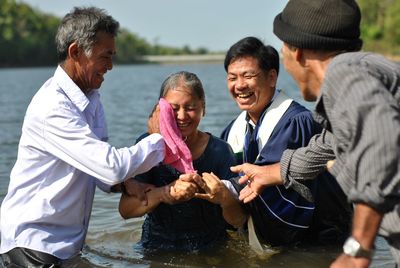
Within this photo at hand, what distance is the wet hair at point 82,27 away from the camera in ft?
13.4

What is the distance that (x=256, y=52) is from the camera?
5.25 metres

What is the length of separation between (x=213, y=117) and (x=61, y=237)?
45.8 feet

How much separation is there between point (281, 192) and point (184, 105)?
1.23 metres

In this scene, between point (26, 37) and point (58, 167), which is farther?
point (26, 37)

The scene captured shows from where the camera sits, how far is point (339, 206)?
5609mm

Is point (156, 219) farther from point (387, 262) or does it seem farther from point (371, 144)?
point (371, 144)

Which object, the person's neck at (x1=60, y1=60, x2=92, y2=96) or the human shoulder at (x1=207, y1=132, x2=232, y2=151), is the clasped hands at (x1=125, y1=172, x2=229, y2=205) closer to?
the human shoulder at (x1=207, y1=132, x2=232, y2=151)

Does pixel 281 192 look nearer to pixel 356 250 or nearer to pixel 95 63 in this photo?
pixel 95 63

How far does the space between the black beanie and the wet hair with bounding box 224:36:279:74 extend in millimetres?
1982

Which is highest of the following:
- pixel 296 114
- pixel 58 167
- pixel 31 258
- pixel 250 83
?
pixel 250 83

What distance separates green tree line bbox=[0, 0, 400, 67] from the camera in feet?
254

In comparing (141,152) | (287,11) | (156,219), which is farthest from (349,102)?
(156,219)

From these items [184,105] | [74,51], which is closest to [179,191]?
[184,105]

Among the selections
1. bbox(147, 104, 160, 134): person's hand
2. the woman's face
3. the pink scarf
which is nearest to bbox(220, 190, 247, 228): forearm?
the pink scarf
